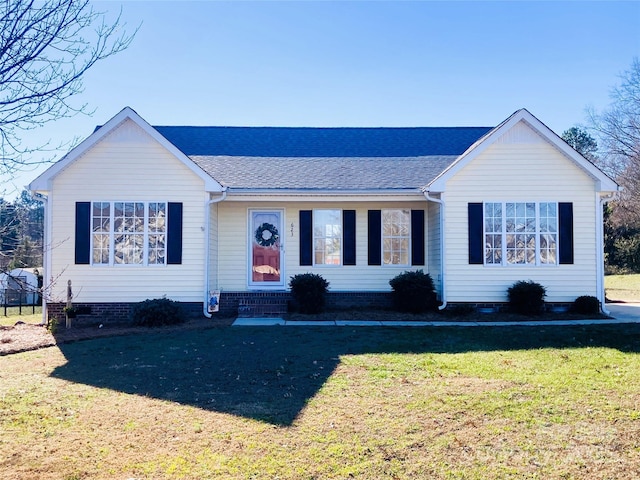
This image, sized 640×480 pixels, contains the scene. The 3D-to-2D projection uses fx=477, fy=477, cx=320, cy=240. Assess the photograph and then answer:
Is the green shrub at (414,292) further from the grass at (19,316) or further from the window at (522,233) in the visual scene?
the grass at (19,316)

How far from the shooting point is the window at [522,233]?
11.9 metres

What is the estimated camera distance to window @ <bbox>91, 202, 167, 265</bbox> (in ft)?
37.7

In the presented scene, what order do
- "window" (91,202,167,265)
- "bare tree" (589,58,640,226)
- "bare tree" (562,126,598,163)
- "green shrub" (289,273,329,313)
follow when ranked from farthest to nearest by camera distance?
"bare tree" (562,126,598,163) < "bare tree" (589,58,640,226) < "green shrub" (289,273,329,313) < "window" (91,202,167,265)

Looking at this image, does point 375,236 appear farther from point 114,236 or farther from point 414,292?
point 114,236

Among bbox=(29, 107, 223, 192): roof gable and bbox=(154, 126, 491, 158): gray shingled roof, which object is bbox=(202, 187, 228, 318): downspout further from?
bbox=(154, 126, 491, 158): gray shingled roof

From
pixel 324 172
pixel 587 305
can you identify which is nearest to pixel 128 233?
pixel 324 172

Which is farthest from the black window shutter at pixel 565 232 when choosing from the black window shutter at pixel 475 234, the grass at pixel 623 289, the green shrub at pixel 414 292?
the grass at pixel 623 289

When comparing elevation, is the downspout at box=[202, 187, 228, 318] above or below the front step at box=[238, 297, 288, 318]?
above

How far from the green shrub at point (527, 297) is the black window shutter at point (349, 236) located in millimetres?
4124

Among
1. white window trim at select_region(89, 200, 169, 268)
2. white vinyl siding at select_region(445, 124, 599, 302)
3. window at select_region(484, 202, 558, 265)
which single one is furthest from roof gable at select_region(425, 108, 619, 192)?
white window trim at select_region(89, 200, 169, 268)

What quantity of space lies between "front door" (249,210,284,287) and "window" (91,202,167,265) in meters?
2.50

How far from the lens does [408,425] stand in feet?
14.7

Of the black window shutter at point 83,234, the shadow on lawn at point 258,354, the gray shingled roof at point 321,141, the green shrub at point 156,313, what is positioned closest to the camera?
the shadow on lawn at point 258,354

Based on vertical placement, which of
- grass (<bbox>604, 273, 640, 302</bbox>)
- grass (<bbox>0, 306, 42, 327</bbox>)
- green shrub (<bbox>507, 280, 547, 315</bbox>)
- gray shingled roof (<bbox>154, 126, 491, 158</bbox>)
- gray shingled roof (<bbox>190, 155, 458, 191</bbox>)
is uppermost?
gray shingled roof (<bbox>154, 126, 491, 158</bbox>)
